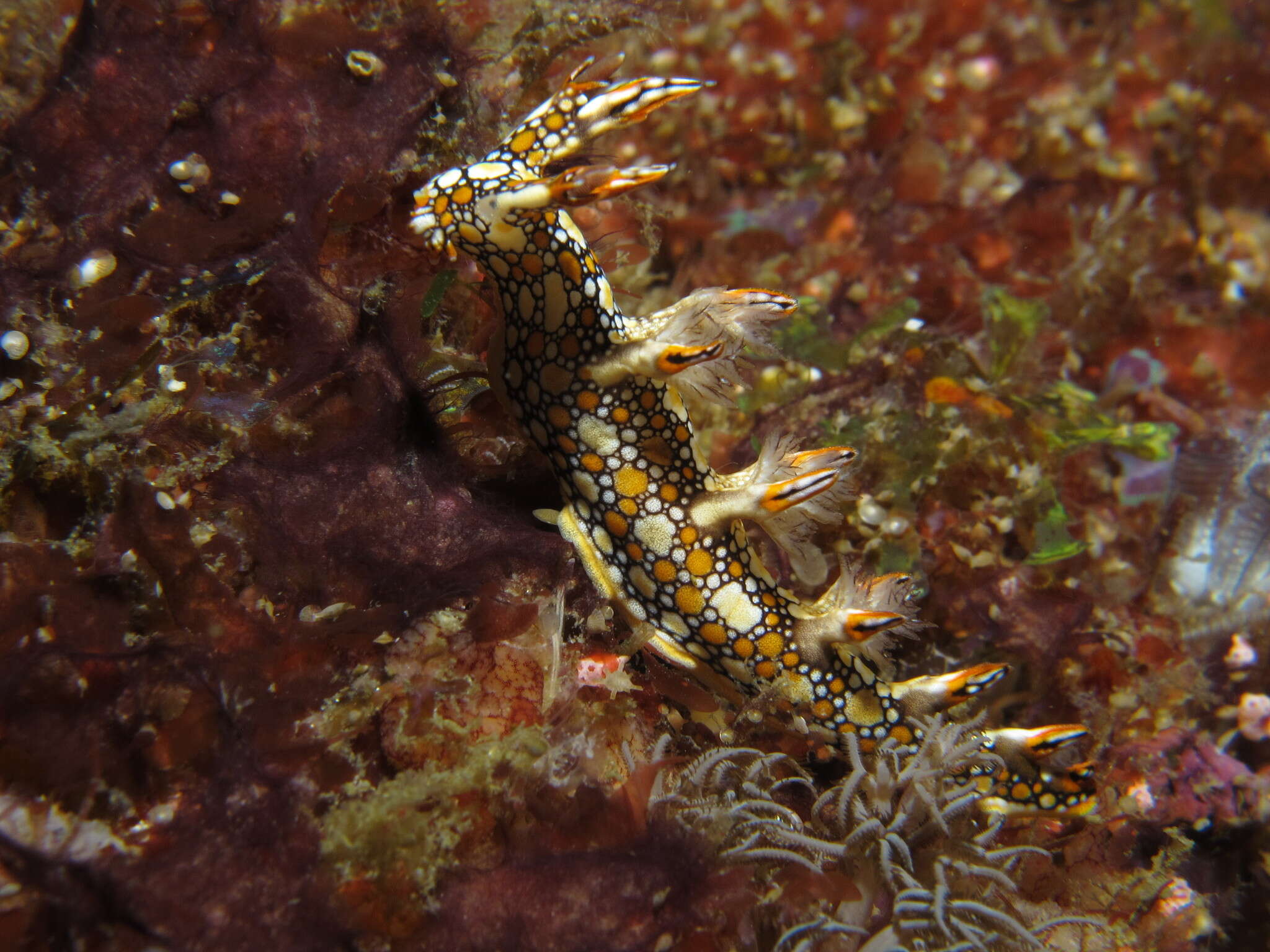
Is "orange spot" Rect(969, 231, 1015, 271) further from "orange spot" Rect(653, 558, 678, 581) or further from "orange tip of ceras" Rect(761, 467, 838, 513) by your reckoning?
"orange spot" Rect(653, 558, 678, 581)

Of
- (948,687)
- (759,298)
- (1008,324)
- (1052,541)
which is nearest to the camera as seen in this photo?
(759,298)

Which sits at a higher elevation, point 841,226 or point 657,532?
point 841,226

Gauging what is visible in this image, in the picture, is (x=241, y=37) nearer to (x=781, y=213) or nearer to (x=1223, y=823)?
(x=781, y=213)

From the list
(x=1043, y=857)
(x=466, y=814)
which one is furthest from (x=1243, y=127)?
(x=466, y=814)

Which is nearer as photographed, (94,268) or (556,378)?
(94,268)

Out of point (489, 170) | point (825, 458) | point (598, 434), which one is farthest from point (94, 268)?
point (825, 458)

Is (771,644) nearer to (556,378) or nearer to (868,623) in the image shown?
(868,623)
